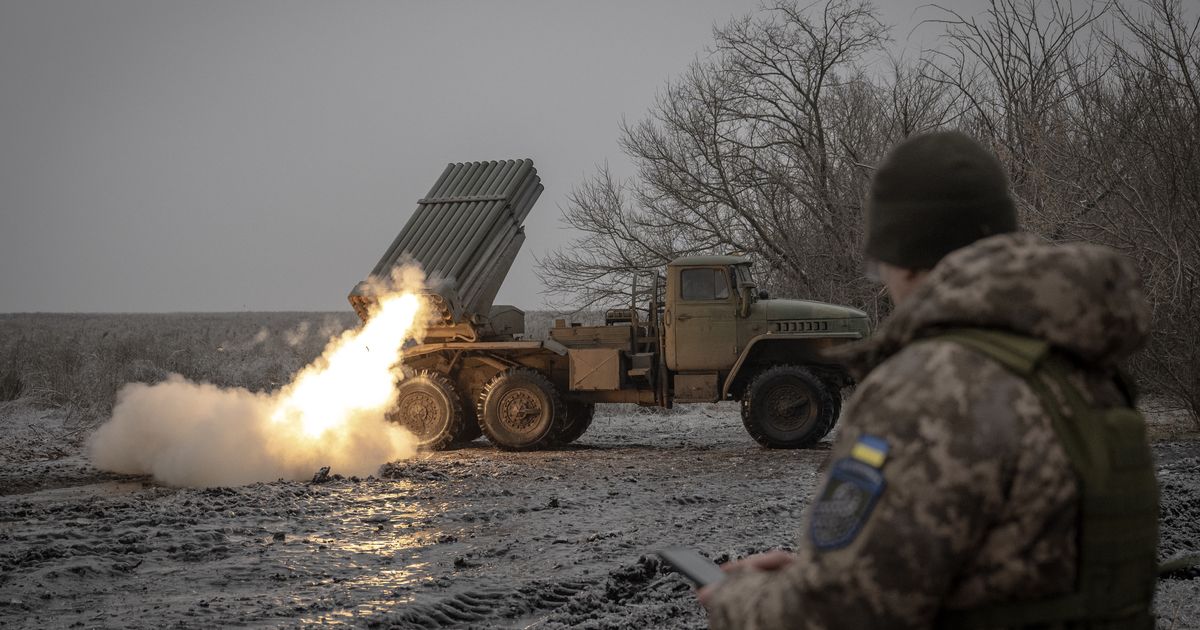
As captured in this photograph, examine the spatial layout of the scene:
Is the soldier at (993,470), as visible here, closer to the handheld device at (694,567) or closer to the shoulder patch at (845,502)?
the shoulder patch at (845,502)

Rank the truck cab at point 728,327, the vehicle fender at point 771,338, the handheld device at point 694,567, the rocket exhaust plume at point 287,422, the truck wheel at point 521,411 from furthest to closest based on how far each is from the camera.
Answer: the truck wheel at point 521,411
the truck cab at point 728,327
the vehicle fender at point 771,338
the rocket exhaust plume at point 287,422
the handheld device at point 694,567

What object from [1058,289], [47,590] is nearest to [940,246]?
[1058,289]

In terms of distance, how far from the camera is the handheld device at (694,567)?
2191 millimetres

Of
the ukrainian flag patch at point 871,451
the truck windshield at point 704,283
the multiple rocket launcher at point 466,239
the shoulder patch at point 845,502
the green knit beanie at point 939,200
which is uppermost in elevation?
the multiple rocket launcher at point 466,239

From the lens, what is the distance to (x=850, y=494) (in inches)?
67.5

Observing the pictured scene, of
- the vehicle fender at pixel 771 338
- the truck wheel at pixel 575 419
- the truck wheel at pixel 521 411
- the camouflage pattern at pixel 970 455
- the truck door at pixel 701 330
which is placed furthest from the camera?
the truck wheel at pixel 575 419

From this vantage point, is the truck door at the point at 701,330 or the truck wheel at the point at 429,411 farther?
the truck wheel at the point at 429,411

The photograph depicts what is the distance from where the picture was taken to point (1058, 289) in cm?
173

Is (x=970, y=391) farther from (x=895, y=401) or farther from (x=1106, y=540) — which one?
(x=1106, y=540)

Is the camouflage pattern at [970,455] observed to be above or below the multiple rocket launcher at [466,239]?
below

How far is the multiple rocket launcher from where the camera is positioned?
1510 centimetres

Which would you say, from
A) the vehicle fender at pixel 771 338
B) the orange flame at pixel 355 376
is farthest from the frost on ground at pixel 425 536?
the orange flame at pixel 355 376

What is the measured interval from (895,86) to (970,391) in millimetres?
19997

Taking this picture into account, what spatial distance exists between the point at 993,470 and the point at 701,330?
1292 cm
